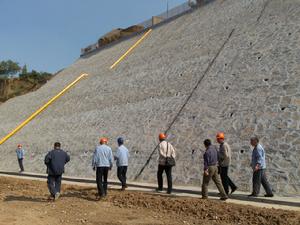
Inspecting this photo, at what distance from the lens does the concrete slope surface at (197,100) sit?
11.6 m

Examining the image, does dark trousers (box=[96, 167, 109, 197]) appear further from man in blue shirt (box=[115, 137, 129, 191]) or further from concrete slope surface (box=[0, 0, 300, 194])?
concrete slope surface (box=[0, 0, 300, 194])

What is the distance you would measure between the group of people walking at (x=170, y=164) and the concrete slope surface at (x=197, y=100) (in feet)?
2.44

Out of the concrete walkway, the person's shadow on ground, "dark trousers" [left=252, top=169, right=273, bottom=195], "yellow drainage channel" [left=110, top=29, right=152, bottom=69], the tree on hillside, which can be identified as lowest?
the person's shadow on ground

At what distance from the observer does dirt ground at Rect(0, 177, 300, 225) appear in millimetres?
7556

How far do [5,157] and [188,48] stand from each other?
38.7 ft

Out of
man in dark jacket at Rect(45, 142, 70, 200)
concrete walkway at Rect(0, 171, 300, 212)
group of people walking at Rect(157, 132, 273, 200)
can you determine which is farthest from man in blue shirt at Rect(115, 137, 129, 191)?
group of people walking at Rect(157, 132, 273, 200)

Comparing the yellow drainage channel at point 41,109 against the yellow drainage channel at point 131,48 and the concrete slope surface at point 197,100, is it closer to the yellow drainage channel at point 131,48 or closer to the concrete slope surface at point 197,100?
the concrete slope surface at point 197,100

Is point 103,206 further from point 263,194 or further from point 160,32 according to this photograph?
point 160,32

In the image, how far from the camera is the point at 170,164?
11000 mm

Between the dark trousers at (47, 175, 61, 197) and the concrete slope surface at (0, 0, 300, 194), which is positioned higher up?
the concrete slope surface at (0, 0, 300, 194)

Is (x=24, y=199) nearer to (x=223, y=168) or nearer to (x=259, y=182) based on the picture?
(x=223, y=168)

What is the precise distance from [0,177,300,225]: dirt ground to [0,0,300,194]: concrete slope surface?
2.27m

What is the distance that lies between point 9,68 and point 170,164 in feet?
221

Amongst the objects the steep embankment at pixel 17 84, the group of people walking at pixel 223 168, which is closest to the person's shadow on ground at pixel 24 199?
the group of people walking at pixel 223 168
